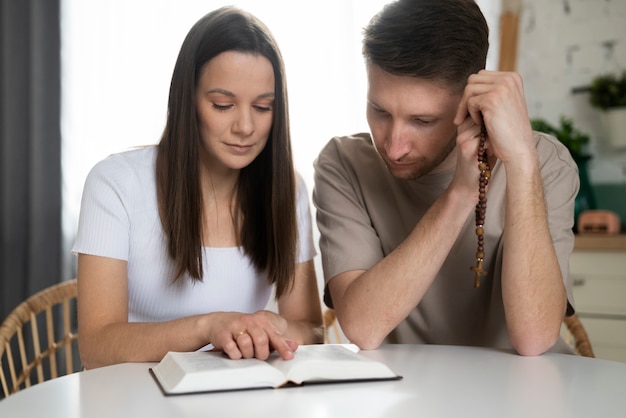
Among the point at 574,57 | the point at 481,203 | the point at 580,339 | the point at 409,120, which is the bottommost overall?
the point at 580,339

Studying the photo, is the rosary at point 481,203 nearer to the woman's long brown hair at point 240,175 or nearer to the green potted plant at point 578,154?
the woman's long brown hair at point 240,175

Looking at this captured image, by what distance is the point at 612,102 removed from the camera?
3.15 m

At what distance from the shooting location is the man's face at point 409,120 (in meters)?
1.39

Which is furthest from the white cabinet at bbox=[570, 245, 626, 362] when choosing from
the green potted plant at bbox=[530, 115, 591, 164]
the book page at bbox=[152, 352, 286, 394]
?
the book page at bbox=[152, 352, 286, 394]

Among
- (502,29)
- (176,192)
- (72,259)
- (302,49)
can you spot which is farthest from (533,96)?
(176,192)

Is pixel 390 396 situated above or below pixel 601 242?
above

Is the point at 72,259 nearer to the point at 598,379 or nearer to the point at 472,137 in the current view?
the point at 472,137

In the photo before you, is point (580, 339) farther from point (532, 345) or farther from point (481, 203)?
point (481, 203)

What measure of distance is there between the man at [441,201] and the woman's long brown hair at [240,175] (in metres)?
0.09

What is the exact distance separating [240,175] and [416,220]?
383mm

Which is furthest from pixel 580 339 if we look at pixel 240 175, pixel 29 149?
pixel 29 149

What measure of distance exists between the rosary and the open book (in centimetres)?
29

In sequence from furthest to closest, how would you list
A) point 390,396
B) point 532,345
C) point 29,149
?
point 29,149 < point 532,345 < point 390,396

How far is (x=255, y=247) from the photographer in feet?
5.28
